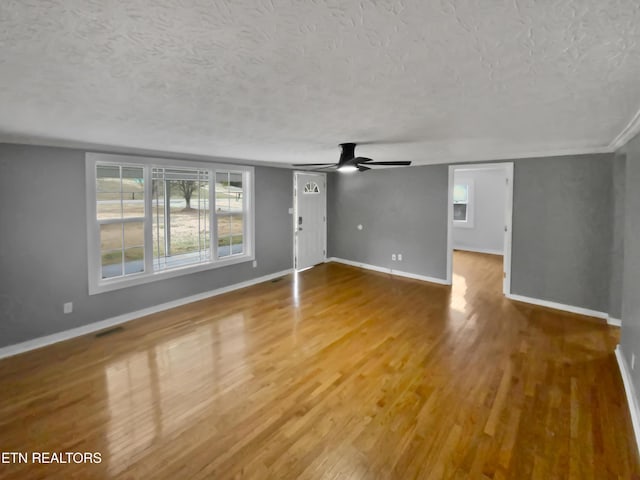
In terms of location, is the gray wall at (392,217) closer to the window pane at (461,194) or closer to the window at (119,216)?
the window pane at (461,194)

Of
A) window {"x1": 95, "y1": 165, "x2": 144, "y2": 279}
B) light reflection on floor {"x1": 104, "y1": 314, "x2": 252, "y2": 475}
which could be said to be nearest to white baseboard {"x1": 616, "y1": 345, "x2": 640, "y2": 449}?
light reflection on floor {"x1": 104, "y1": 314, "x2": 252, "y2": 475}

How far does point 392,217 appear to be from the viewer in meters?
6.16

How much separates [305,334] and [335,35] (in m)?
3.08

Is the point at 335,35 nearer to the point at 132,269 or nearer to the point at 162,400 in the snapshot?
the point at 162,400

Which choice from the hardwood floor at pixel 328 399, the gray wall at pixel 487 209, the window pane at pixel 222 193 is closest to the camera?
the hardwood floor at pixel 328 399

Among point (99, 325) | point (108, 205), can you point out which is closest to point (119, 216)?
point (108, 205)

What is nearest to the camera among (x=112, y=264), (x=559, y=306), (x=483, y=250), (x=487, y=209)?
(x=112, y=264)

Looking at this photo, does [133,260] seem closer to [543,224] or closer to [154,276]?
[154,276]

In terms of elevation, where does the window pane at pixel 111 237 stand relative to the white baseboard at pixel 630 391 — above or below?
above

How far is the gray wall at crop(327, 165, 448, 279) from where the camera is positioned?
218 inches

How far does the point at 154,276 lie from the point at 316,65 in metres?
3.83

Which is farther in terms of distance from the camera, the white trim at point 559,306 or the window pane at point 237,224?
the window pane at point 237,224

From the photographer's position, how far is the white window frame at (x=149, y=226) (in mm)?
3578

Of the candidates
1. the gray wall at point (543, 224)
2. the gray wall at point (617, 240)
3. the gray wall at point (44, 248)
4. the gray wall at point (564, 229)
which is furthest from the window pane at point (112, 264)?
the gray wall at point (617, 240)
